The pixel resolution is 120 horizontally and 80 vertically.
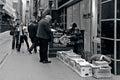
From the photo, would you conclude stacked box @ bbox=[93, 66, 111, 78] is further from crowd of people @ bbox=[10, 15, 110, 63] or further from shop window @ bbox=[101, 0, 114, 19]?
shop window @ bbox=[101, 0, 114, 19]

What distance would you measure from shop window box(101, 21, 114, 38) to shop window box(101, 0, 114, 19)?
9.0 inches

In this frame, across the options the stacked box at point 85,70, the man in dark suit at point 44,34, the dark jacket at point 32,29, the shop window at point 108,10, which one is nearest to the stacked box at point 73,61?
the stacked box at point 85,70

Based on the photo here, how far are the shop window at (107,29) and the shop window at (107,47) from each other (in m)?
0.22

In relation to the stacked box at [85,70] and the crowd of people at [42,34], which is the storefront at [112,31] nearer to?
the crowd of people at [42,34]

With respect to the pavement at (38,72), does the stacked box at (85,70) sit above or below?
above

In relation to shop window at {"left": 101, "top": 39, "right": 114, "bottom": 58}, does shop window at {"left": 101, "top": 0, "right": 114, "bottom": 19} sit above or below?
above

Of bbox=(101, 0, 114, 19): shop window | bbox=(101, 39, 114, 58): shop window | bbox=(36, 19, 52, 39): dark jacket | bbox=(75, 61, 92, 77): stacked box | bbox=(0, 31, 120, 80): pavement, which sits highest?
bbox=(101, 0, 114, 19): shop window

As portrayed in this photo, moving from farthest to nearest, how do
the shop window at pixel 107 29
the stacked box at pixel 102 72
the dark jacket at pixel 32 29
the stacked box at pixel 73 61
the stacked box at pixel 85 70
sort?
the dark jacket at pixel 32 29
the stacked box at pixel 73 61
the shop window at pixel 107 29
the stacked box at pixel 85 70
the stacked box at pixel 102 72

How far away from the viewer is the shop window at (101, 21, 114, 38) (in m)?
11.4

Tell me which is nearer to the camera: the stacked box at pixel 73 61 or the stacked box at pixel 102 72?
the stacked box at pixel 102 72

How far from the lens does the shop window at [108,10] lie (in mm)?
11247

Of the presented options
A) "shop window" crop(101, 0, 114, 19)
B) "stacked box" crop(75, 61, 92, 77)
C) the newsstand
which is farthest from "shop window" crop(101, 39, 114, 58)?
the newsstand

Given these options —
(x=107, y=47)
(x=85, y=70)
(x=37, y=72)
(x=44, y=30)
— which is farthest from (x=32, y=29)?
(x=85, y=70)

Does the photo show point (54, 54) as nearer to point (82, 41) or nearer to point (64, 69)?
point (82, 41)
